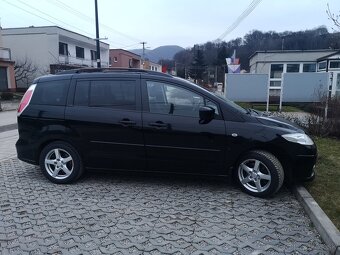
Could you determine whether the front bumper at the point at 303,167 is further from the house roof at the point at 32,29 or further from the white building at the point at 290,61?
the house roof at the point at 32,29

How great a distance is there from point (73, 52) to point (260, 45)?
93.2ft

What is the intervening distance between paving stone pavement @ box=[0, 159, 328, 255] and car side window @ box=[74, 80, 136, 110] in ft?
4.24

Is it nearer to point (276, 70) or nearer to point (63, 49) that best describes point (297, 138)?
point (276, 70)

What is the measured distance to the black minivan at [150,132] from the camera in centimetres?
482

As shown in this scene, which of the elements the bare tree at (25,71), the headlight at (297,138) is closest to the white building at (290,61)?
the bare tree at (25,71)

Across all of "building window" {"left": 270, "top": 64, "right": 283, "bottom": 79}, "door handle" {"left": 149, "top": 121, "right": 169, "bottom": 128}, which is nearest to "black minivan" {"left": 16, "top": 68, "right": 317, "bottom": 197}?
"door handle" {"left": 149, "top": 121, "right": 169, "bottom": 128}

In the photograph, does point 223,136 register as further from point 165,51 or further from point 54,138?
point 165,51

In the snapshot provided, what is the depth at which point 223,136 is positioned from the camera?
4.85 meters

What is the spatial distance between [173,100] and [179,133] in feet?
1.71

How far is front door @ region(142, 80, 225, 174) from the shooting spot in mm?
4887

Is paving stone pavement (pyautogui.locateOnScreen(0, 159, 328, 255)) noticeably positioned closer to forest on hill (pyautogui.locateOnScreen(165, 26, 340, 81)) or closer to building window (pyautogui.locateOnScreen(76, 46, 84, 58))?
forest on hill (pyautogui.locateOnScreen(165, 26, 340, 81))

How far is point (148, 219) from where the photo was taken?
4137 millimetres

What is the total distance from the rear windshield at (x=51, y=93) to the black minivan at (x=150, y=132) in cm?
2

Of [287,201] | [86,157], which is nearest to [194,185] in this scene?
[287,201]
